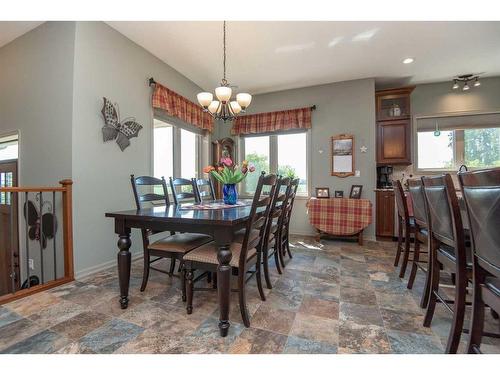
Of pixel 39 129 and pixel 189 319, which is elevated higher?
pixel 39 129

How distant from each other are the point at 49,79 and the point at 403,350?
3887 mm

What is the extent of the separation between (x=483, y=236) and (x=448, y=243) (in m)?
0.53

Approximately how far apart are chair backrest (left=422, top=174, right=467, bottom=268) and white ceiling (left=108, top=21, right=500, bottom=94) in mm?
2215

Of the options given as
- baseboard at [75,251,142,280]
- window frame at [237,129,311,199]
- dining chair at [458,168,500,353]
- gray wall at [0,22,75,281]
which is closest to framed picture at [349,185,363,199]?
window frame at [237,129,311,199]

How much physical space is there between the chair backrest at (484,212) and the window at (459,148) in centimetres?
395

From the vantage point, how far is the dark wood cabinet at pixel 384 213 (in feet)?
12.3

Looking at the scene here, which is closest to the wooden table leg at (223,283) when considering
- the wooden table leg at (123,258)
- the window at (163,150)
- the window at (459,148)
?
the wooden table leg at (123,258)

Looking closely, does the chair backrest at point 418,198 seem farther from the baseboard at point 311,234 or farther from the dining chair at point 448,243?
the baseboard at point 311,234

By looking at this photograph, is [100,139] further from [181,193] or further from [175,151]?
[175,151]

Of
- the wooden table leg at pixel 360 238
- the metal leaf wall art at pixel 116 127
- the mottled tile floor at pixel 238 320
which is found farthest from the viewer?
the wooden table leg at pixel 360 238

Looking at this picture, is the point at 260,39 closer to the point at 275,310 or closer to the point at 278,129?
the point at 278,129
